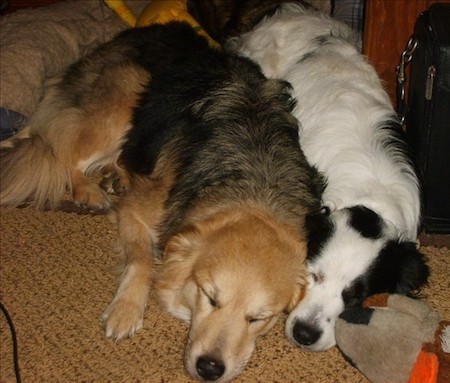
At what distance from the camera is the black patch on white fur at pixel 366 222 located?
2127mm

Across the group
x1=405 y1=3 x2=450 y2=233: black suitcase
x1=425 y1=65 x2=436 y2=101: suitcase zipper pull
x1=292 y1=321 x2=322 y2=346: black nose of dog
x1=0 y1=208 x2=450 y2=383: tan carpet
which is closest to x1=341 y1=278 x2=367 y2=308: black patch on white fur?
x1=292 y1=321 x2=322 y2=346: black nose of dog

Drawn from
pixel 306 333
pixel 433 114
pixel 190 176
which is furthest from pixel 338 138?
pixel 306 333

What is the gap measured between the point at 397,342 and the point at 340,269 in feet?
1.07

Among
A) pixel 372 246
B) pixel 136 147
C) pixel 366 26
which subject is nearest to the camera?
pixel 372 246

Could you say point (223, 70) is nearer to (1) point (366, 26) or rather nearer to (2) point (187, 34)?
(2) point (187, 34)

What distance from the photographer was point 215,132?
255 centimetres

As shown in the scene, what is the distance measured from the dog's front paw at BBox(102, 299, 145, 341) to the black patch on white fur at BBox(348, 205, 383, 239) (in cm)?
90

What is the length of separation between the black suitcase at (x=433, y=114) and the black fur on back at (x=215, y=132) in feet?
1.93

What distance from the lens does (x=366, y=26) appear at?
11.1 feet

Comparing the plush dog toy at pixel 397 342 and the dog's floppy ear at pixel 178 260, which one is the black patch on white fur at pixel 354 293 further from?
the dog's floppy ear at pixel 178 260

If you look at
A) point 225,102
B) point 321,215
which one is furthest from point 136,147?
point 321,215

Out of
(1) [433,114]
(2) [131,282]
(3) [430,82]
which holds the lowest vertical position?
(2) [131,282]

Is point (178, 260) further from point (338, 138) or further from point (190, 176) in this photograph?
point (338, 138)

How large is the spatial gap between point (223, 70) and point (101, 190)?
886 mm
